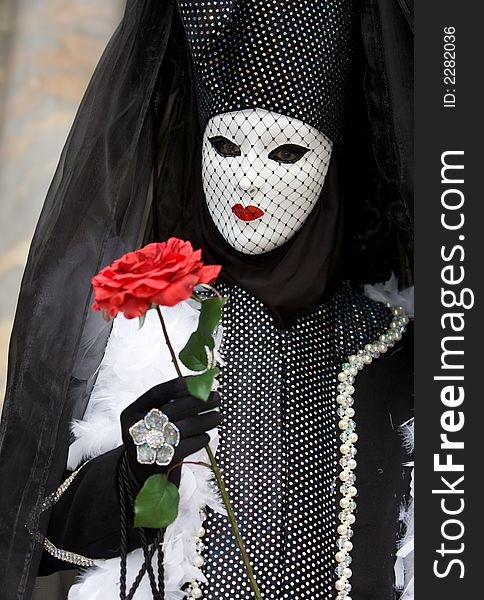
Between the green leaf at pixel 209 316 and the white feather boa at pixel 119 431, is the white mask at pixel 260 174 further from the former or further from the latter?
the green leaf at pixel 209 316

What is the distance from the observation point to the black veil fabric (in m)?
1.44

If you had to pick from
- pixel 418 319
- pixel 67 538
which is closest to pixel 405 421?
pixel 418 319

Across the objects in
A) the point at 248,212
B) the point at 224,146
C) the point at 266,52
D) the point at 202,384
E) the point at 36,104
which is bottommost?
the point at 202,384

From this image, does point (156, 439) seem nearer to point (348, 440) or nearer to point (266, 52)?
point (348, 440)

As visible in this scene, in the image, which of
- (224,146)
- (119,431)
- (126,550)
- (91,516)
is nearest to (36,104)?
(224,146)

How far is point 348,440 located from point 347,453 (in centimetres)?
2

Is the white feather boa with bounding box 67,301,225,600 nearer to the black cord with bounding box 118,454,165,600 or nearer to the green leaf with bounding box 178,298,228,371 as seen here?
the black cord with bounding box 118,454,165,600

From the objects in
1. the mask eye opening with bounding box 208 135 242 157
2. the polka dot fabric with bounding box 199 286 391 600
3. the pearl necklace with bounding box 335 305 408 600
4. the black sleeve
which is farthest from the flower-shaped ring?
the mask eye opening with bounding box 208 135 242 157

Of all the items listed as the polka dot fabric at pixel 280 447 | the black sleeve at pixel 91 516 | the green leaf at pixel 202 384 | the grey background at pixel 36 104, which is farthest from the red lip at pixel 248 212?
the grey background at pixel 36 104

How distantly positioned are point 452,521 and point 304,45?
0.74 m

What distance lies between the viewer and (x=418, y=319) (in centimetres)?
121

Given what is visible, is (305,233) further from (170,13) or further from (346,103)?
(170,13)

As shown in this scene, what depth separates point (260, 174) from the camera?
1512 millimetres

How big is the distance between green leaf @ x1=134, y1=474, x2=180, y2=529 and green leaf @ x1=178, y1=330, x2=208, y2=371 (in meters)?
0.13
